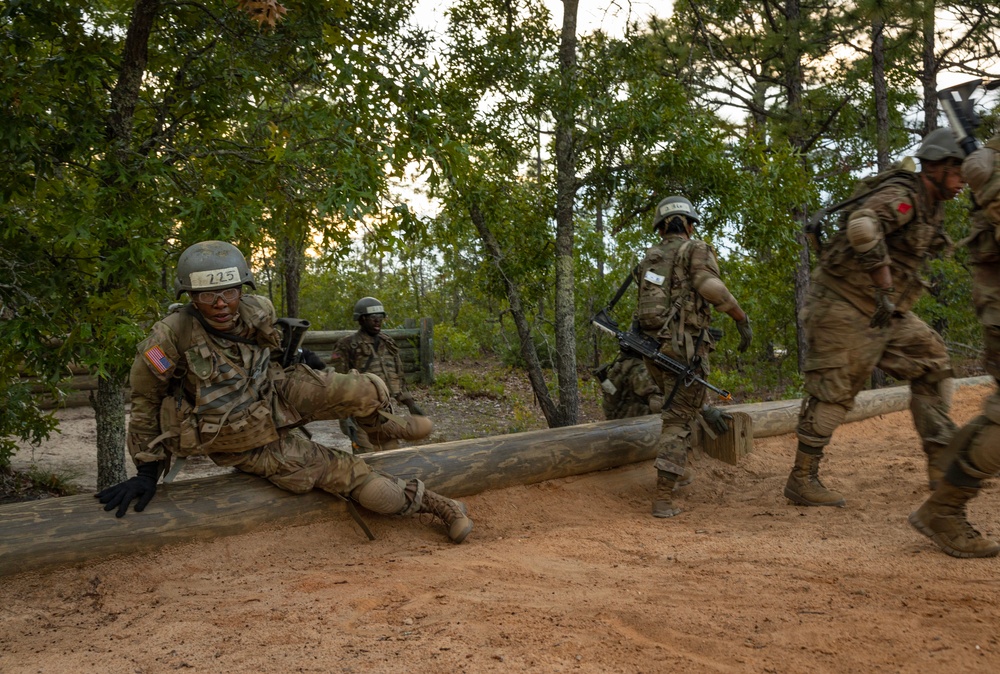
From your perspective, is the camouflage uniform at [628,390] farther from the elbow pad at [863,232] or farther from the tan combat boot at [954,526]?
the tan combat boot at [954,526]

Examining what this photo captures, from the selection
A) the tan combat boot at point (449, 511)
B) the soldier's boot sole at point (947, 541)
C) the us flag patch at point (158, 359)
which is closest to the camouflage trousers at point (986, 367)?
the soldier's boot sole at point (947, 541)

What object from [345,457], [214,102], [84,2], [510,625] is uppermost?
[84,2]

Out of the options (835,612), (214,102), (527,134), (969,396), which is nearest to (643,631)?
(835,612)

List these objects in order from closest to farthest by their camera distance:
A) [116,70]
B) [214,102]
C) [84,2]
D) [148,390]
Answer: [148,390]
[84,2]
[116,70]
[214,102]

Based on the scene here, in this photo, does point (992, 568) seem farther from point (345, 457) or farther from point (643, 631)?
point (345, 457)

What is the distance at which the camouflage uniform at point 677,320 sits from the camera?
520cm

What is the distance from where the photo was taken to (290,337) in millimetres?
4410

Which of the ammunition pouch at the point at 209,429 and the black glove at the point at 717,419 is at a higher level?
the ammunition pouch at the point at 209,429

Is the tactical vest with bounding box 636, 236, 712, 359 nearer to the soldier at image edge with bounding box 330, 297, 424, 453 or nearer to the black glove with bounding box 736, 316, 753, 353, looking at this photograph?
the black glove with bounding box 736, 316, 753, 353

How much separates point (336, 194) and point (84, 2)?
2.03 m

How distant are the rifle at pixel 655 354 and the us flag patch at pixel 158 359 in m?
3.14

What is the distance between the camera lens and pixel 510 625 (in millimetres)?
3012

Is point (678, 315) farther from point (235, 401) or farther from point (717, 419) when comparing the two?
point (235, 401)

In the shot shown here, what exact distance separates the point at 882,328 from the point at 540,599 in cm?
271
